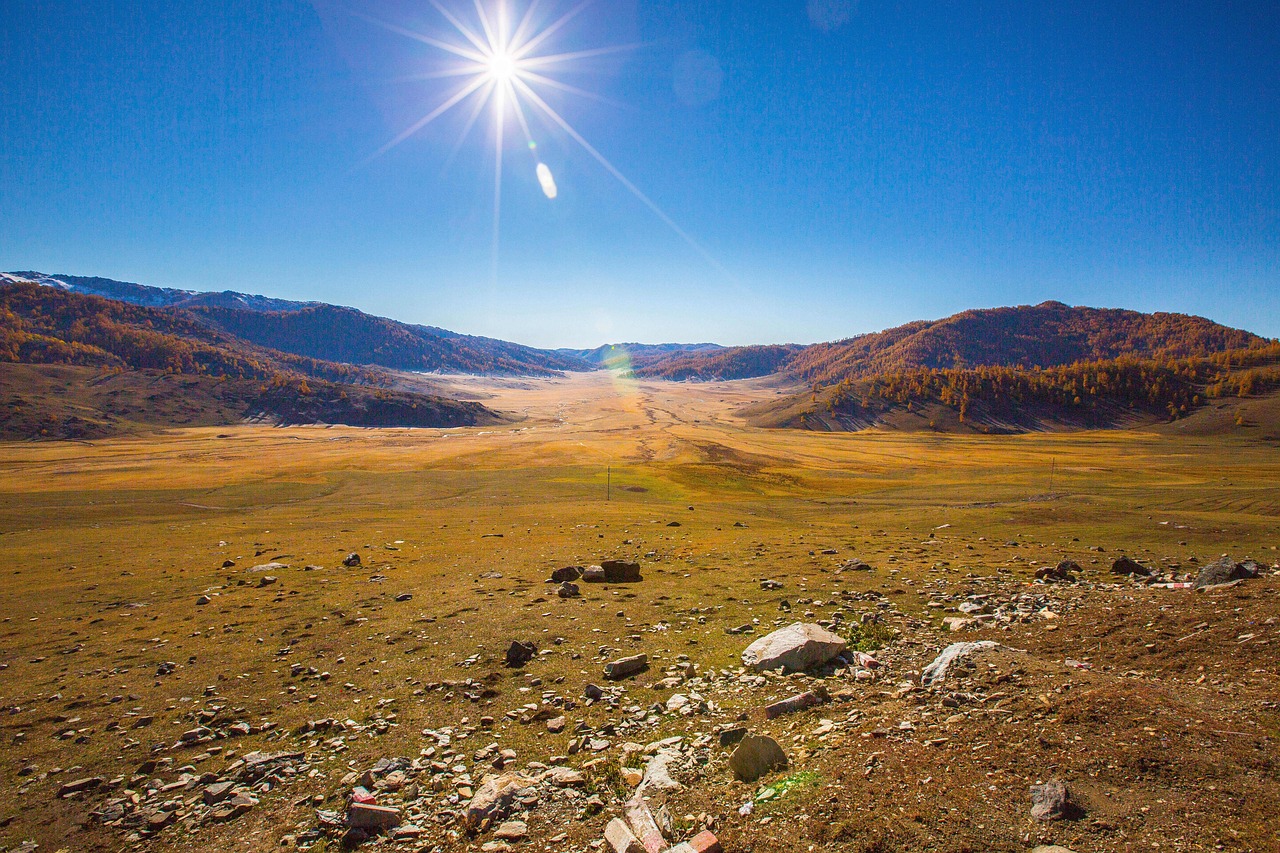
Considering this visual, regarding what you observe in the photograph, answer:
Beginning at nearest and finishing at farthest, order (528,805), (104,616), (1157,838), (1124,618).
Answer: (1157,838) → (528,805) → (1124,618) → (104,616)

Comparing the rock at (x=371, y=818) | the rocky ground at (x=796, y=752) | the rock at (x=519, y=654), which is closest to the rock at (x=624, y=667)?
the rocky ground at (x=796, y=752)

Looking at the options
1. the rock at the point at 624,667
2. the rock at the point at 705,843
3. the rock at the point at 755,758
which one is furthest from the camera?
the rock at the point at 624,667

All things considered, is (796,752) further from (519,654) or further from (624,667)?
(519,654)

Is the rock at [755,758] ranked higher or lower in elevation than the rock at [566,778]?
higher

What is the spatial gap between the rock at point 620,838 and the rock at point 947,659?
750 centimetres

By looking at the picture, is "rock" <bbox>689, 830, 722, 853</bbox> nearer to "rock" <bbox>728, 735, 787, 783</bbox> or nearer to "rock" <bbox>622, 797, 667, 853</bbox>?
"rock" <bbox>622, 797, 667, 853</bbox>

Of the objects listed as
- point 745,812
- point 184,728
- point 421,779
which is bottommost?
point 184,728

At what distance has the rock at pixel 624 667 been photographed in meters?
14.3

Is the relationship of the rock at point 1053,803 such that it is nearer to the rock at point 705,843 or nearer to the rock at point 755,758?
the rock at point 755,758

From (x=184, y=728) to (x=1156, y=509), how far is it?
212 ft

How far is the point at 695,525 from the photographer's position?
4331 centimetres

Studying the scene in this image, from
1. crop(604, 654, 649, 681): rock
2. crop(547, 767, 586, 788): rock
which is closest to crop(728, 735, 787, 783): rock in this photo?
crop(547, 767, 586, 788): rock

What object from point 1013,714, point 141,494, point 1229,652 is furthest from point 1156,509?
point 141,494

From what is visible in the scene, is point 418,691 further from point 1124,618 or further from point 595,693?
point 1124,618
